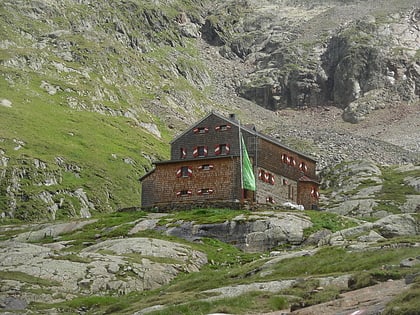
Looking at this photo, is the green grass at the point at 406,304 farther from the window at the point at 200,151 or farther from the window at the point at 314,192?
the window at the point at 314,192

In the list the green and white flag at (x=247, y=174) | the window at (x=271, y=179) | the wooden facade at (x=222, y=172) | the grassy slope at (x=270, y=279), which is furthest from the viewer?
the window at (x=271, y=179)

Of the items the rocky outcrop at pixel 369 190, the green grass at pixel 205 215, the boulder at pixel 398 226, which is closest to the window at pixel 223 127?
the green grass at pixel 205 215

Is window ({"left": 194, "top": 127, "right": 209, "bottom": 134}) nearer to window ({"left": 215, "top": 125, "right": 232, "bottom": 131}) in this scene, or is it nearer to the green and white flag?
window ({"left": 215, "top": 125, "right": 232, "bottom": 131})

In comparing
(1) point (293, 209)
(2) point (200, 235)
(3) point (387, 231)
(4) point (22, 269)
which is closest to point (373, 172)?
(1) point (293, 209)

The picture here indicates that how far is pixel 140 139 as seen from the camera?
597 ft

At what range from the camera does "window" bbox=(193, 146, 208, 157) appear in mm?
103469

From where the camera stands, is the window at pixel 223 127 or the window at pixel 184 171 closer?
the window at pixel 184 171

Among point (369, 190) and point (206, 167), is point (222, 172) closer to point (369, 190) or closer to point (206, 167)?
point (206, 167)

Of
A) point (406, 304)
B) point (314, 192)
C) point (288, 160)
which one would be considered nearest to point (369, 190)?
point (314, 192)

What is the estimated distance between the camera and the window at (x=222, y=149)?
101 m

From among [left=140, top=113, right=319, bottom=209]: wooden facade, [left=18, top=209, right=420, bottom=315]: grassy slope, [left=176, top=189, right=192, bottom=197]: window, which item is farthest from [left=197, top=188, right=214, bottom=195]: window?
[left=18, top=209, right=420, bottom=315]: grassy slope

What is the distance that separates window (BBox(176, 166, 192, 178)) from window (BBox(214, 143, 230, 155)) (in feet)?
18.0

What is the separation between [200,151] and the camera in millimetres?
104062

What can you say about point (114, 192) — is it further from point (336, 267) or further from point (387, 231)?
point (336, 267)
